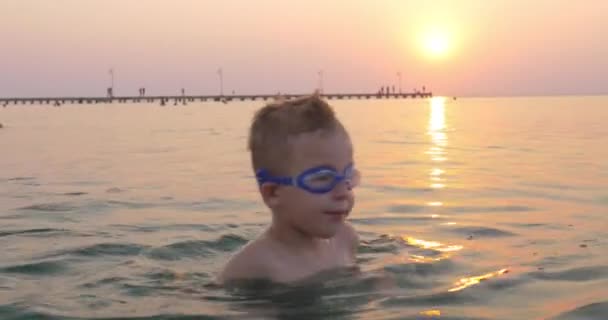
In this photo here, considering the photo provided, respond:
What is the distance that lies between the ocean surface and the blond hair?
82 centimetres

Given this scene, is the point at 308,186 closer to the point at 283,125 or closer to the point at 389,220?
the point at 283,125

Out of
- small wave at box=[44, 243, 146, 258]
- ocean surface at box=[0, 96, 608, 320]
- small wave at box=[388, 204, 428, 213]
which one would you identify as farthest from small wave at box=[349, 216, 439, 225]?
small wave at box=[44, 243, 146, 258]

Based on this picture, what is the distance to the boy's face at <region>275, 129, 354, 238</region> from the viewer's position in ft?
15.3

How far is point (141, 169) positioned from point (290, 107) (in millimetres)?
10059

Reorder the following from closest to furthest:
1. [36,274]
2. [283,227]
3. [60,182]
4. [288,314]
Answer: [288,314] → [283,227] → [36,274] → [60,182]

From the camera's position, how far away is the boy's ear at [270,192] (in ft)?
15.7

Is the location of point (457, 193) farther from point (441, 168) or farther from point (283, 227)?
Result: point (283, 227)

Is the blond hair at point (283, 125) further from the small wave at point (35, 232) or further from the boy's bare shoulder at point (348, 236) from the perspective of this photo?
the small wave at point (35, 232)

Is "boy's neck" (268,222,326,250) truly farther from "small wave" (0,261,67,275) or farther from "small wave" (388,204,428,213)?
"small wave" (388,204,428,213)

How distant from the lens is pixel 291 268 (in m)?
5.04

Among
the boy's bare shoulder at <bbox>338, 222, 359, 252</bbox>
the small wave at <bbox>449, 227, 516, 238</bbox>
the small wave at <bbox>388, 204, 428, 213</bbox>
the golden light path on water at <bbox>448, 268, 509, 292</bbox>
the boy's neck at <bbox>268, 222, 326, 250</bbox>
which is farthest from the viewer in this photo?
the small wave at <bbox>388, 204, 428, 213</bbox>

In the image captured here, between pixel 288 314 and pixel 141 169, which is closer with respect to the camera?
pixel 288 314

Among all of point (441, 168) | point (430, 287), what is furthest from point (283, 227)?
point (441, 168)

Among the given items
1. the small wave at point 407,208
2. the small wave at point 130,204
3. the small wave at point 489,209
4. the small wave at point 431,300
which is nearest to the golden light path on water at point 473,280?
the small wave at point 431,300
